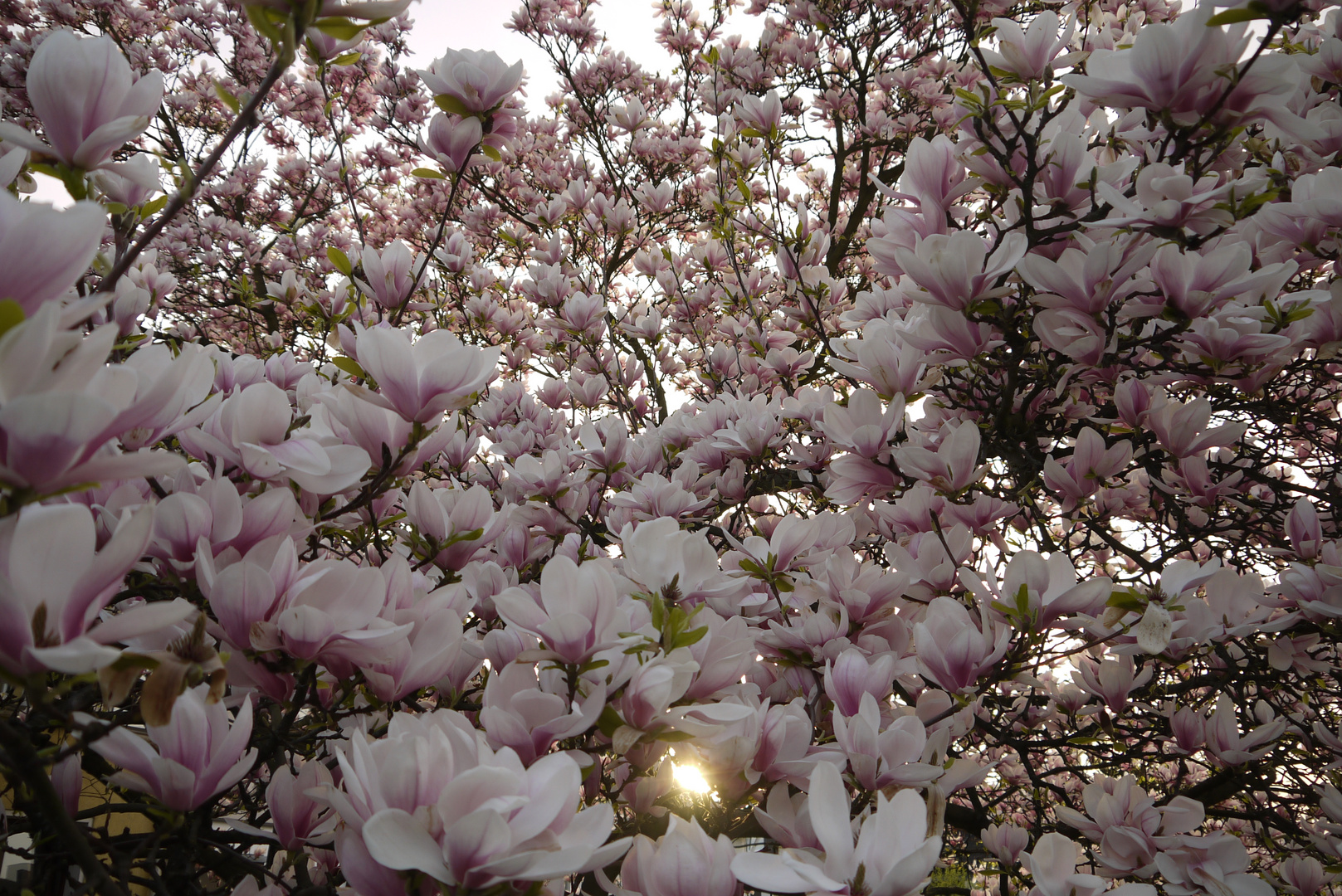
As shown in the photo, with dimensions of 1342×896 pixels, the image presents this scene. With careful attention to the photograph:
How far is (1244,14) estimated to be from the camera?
3.56ft

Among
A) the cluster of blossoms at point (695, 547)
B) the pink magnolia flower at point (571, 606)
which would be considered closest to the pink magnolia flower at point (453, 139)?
the cluster of blossoms at point (695, 547)

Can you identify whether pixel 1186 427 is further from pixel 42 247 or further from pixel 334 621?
pixel 42 247

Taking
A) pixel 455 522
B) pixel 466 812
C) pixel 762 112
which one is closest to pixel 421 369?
pixel 455 522

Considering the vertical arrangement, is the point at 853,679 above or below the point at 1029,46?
below

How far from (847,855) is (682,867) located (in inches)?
7.1

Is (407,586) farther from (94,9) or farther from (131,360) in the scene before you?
(94,9)

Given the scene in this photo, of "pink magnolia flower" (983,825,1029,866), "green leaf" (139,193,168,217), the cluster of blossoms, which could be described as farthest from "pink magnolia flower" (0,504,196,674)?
"pink magnolia flower" (983,825,1029,866)

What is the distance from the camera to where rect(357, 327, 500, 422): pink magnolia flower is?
926mm

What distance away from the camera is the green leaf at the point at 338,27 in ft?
2.54

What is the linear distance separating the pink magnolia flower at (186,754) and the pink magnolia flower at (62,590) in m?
0.21

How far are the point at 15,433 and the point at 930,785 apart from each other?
103 cm

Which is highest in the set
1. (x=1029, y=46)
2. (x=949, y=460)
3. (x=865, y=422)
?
(x=1029, y=46)

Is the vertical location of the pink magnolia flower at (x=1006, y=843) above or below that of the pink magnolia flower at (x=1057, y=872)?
above

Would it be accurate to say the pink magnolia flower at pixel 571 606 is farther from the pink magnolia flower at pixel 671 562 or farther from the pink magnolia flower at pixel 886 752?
the pink magnolia flower at pixel 886 752
